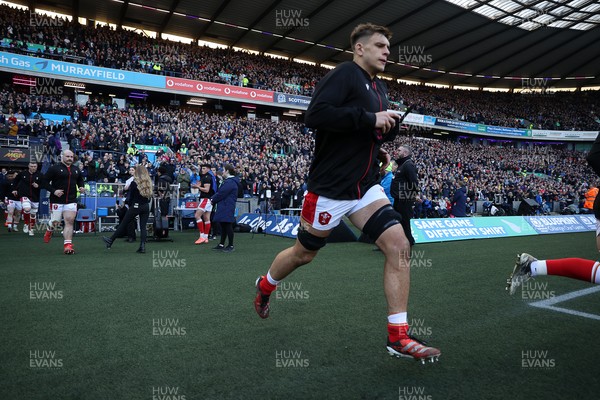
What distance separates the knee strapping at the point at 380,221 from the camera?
2.82 m

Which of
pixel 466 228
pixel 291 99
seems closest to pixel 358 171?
pixel 466 228

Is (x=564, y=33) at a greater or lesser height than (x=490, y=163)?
greater

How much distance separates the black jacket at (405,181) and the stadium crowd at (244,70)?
3804mm

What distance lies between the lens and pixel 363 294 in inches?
179

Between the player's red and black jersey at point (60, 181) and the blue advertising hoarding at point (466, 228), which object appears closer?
the player's red and black jersey at point (60, 181)

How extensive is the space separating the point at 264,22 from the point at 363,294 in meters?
33.6

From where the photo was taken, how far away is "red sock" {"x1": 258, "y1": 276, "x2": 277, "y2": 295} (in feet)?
10.7

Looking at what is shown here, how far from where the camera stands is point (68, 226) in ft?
25.5

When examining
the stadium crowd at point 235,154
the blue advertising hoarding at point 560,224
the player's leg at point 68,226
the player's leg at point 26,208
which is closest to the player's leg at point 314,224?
the player's leg at point 68,226

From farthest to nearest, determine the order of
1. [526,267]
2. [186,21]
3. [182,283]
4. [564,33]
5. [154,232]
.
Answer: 1. [564,33]
2. [186,21]
3. [154,232]
4. [182,283]
5. [526,267]

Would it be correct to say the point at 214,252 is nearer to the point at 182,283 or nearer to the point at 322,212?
the point at 182,283

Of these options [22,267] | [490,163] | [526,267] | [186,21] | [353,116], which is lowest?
[22,267]

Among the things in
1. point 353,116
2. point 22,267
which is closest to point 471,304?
point 353,116

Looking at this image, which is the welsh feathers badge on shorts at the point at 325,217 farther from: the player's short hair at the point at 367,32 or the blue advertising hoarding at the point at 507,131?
the blue advertising hoarding at the point at 507,131
